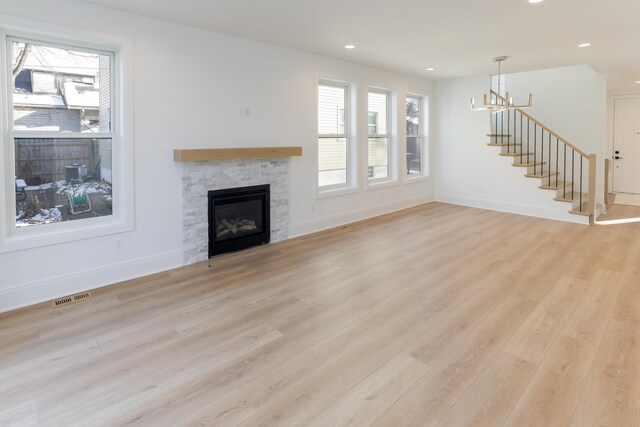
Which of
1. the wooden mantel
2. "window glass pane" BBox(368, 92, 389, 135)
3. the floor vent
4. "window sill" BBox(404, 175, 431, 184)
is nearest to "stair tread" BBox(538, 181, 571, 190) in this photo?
"window sill" BBox(404, 175, 431, 184)

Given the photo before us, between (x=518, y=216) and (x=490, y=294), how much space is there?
4281 mm

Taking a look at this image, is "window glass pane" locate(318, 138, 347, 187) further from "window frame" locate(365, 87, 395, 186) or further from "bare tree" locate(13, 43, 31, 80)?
"bare tree" locate(13, 43, 31, 80)

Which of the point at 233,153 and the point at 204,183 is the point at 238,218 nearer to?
the point at 204,183

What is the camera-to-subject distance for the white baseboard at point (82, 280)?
3.41 metres

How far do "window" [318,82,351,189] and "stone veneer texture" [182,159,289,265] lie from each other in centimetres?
115

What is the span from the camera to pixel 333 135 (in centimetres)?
640

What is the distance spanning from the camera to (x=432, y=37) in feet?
16.0

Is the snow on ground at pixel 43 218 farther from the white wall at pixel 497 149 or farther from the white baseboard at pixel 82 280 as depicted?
the white wall at pixel 497 149

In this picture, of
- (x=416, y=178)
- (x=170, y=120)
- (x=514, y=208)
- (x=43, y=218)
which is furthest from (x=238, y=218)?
(x=514, y=208)

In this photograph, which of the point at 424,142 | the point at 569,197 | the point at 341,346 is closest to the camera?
the point at 341,346

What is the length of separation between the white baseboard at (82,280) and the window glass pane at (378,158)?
4023 mm

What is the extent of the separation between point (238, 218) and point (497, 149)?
18.0ft

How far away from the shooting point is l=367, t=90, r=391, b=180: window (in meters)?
7.20

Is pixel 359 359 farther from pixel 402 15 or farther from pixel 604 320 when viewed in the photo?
pixel 402 15
